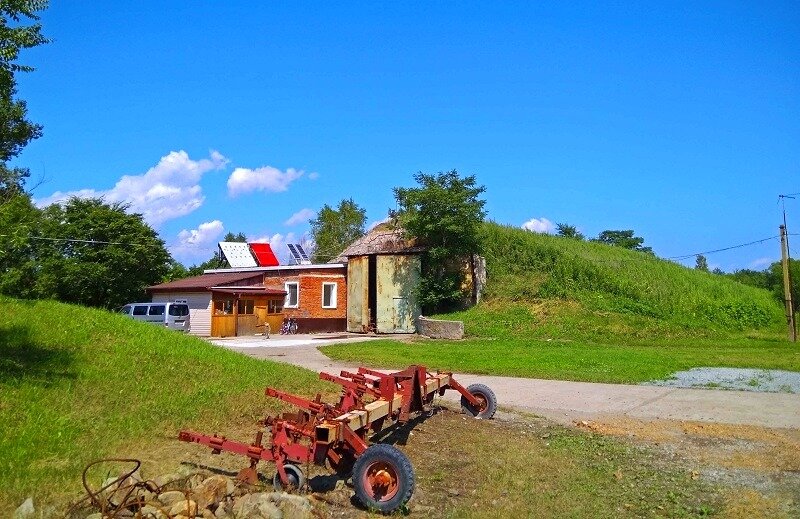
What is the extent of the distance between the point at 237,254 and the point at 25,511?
43.1 metres

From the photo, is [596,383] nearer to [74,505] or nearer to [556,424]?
[556,424]

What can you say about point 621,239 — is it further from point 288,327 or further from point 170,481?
point 170,481

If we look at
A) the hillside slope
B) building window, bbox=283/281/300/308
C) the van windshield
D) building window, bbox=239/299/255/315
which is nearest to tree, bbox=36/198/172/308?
the van windshield

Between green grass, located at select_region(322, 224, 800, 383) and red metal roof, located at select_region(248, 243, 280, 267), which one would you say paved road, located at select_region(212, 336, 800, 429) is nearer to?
green grass, located at select_region(322, 224, 800, 383)

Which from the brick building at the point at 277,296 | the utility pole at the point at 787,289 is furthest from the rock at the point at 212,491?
the brick building at the point at 277,296

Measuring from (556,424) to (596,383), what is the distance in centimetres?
573

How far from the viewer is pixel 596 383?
49.3ft

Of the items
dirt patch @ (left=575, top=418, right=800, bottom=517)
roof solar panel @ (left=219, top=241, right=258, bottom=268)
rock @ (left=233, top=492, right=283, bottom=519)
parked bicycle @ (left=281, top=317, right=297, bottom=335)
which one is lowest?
dirt patch @ (left=575, top=418, right=800, bottom=517)

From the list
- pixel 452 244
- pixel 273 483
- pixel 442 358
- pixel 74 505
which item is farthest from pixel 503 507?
pixel 452 244

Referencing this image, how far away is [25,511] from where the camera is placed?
4.80 m

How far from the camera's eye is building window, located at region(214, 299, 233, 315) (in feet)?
111

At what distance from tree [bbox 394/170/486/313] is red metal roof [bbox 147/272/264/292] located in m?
9.60

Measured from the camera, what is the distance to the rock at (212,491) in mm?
5074

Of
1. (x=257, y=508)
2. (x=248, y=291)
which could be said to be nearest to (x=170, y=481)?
(x=257, y=508)
